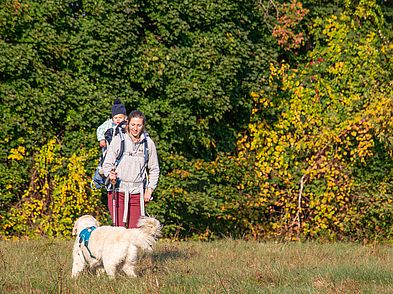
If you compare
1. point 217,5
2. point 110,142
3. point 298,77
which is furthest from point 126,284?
point 298,77

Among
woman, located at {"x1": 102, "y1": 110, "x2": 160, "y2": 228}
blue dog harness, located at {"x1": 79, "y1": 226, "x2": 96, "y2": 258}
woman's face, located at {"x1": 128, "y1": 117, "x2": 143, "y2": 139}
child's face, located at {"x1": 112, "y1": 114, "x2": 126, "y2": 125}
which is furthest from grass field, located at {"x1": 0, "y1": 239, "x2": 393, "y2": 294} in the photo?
child's face, located at {"x1": 112, "y1": 114, "x2": 126, "y2": 125}

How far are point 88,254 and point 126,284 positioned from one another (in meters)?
0.89

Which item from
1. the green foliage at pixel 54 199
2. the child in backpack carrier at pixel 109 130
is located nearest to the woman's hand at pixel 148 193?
the child in backpack carrier at pixel 109 130

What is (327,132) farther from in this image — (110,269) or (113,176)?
(110,269)

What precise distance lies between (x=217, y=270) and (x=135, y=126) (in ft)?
6.74

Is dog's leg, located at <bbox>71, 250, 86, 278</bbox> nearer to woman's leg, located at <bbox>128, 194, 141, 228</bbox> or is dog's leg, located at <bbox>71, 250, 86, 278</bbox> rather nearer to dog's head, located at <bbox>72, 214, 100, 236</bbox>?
dog's head, located at <bbox>72, 214, 100, 236</bbox>

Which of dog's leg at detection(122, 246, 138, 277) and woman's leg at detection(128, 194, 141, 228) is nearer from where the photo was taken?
dog's leg at detection(122, 246, 138, 277)

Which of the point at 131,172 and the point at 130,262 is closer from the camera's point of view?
the point at 130,262

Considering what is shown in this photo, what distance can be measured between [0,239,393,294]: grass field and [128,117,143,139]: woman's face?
1.62 metres

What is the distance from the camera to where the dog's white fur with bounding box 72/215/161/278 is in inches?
298

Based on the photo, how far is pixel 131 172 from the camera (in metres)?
8.54

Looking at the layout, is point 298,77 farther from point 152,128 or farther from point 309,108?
point 152,128

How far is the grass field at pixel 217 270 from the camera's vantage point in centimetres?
717

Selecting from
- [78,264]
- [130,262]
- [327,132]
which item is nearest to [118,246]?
[130,262]
